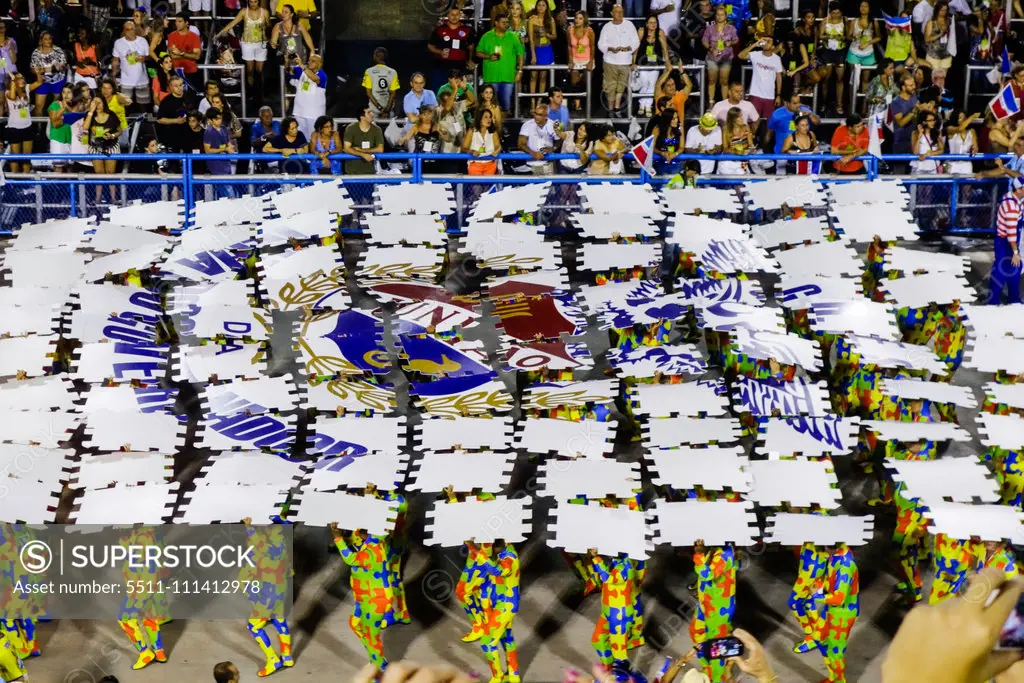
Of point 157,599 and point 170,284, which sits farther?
point 170,284

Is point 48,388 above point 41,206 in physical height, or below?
below

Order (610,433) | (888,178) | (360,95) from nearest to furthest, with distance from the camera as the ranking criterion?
(610,433) → (888,178) → (360,95)

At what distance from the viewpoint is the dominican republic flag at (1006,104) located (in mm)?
16141

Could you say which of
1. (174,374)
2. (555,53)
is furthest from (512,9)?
(174,374)

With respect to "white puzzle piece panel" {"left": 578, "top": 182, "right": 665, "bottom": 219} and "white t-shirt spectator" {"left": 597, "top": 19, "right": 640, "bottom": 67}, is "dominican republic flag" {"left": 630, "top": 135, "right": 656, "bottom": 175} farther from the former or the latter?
"white t-shirt spectator" {"left": 597, "top": 19, "right": 640, "bottom": 67}

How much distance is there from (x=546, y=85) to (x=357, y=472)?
8957 millimetres

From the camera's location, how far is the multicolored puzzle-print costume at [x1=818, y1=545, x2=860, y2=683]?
444 inches

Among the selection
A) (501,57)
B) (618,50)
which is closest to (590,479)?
(501,57)

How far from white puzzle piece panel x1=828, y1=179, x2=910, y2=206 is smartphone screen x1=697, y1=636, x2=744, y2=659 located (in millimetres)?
9252

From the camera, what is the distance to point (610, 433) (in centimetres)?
1202

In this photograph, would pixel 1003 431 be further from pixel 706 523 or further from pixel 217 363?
pixel 217 363

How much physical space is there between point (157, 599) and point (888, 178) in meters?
9.05

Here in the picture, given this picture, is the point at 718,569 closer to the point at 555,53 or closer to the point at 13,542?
the point at 13,542

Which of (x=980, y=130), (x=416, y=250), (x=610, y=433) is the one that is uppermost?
(x=980, y=130)
